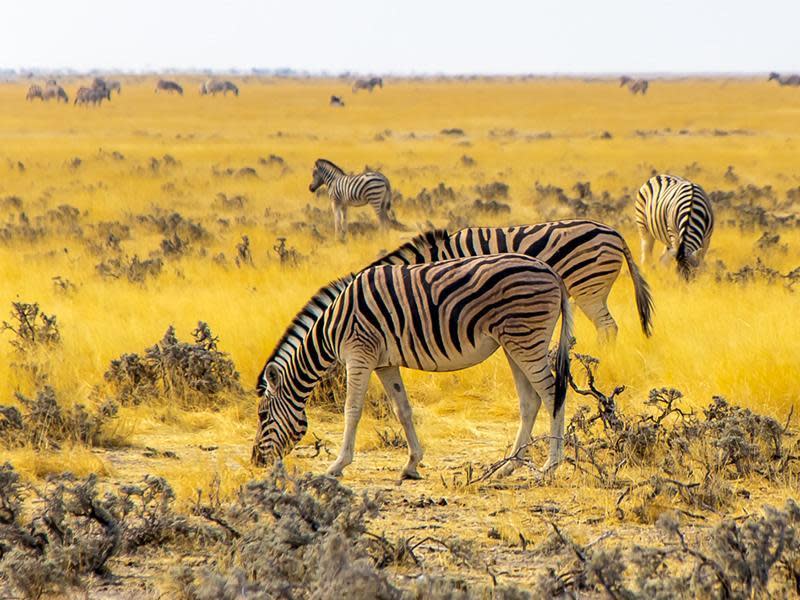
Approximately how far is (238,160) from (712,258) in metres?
17.5

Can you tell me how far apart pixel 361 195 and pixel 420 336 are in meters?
12.5

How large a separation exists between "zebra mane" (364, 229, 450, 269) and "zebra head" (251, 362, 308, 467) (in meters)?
1.09

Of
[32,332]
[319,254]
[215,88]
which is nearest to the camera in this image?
[32,332]

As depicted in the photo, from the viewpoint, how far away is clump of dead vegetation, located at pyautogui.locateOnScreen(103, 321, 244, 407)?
8.31m

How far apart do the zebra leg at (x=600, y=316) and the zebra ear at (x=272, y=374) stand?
3.68 metres

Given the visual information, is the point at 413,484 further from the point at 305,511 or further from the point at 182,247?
the point at 182,247

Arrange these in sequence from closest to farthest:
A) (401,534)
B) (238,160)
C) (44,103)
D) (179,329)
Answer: (401,534) → (179,329) → (238,160) → (44,103)

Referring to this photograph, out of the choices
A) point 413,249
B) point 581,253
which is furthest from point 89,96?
point 413,249

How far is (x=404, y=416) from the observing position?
6492mm

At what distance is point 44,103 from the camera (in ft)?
217

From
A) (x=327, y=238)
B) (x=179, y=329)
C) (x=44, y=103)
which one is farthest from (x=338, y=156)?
(x=44, y=103)

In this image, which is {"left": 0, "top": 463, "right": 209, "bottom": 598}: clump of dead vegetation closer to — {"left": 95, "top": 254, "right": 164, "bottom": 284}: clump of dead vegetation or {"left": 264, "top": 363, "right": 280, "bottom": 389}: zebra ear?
{"left": 264, "top": 363, "right": 280, "bottom": 389}: zebra ear

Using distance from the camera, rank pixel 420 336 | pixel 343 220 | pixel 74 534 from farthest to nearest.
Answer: pixel 343 220, pixel 420 336, pixel 74 534

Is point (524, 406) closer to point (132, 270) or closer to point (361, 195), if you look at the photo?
point (132, 270)
